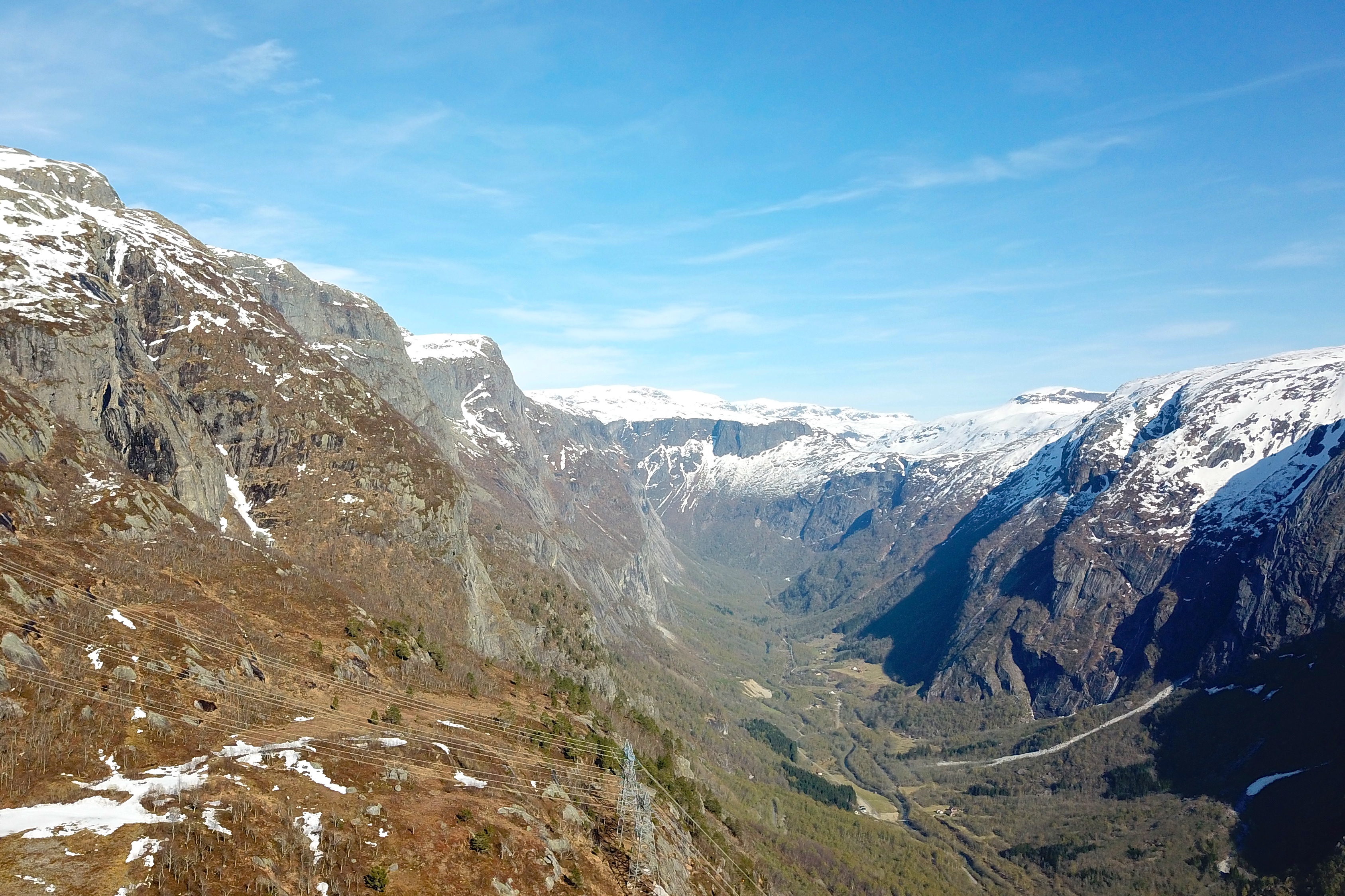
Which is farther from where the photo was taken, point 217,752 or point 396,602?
point 396,602

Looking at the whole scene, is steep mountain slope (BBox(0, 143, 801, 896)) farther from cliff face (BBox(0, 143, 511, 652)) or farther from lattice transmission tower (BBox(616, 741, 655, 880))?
lattice transmission tower (BBox(616, 741, 655, 880))

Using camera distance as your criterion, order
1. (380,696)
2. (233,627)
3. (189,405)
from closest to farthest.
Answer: (233,627), (380,696), (189,405)

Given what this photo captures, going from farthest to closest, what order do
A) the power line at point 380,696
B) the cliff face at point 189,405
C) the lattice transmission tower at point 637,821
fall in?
the cliff face at point 189,405 → the lattice transmission tower at point 637,821 → the power line at point 380,696

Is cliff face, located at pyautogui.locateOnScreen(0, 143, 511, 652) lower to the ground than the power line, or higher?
higher

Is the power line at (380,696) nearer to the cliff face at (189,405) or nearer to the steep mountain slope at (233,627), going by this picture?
the steep mountain slope at (233,627)

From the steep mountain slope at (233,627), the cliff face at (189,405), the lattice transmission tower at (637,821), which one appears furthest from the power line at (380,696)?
the cliff face at (189,405)

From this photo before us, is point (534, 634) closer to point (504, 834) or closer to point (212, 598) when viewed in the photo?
point (212, 598)

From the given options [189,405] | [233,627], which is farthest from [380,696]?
[189,405]

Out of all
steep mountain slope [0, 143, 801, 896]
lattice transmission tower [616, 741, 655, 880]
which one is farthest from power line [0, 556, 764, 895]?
lattice transmission tower [616, 741, 655, 880]

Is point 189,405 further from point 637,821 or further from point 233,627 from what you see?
point 637,821

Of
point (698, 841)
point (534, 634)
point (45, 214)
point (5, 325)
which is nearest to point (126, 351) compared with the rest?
point (5, 325)

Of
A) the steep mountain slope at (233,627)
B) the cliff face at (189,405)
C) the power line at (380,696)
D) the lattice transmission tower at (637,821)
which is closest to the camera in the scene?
the steep mountain slope at (233,627)
